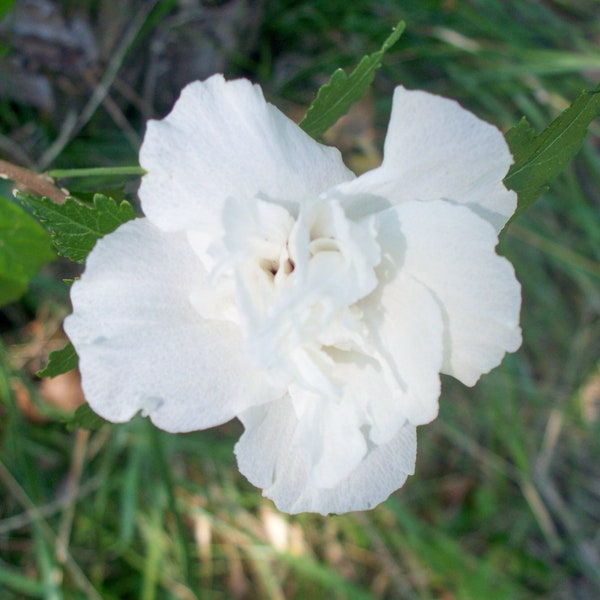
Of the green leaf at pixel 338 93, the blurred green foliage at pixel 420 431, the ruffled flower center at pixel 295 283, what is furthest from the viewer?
the blurred green foliage at pixel 420 431

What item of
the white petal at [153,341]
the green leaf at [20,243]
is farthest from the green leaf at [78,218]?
the green leaf at [20,243]

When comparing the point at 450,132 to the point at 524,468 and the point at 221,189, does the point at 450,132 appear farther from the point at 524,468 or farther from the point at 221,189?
the point at 524,468

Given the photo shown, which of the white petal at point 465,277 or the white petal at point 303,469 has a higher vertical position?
the white petal at point 465,277

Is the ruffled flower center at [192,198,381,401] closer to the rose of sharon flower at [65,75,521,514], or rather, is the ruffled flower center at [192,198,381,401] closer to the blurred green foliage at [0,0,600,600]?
the rose of sharon flower at [65,75,521,514]

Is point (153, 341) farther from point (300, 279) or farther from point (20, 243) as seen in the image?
point (20, 243)

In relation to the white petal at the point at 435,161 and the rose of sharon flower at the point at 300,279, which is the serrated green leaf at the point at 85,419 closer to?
the rose of sharon flower at the point at 300,279

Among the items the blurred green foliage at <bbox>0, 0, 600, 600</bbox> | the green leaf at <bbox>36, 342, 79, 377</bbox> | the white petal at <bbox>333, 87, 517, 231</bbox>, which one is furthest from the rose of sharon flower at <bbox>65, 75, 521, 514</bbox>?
the blurred green foliage at <bbox>0, 0, 600, 600</bbox>

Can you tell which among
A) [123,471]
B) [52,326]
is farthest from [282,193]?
[123,471]

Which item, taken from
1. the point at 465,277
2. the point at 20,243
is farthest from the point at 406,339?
the point at 20,243
